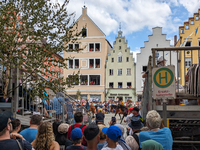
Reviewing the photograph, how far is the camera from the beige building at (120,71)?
46.3 meters

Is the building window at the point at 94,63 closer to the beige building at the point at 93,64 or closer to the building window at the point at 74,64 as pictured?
the beige building at the point at 93,64

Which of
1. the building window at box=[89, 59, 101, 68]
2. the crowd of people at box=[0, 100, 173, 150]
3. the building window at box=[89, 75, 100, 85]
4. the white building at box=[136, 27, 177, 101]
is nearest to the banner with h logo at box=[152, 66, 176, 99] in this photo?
the crowd of people at box=[0, 100, 173, 150]

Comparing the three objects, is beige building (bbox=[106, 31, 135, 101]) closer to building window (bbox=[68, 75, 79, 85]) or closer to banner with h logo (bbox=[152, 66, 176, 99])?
building window (bbox=[68, 75, 79, 85])

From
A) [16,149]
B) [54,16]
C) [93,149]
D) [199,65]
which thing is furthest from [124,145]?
[54,16]

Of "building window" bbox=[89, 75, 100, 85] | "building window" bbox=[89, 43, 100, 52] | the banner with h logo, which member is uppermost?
"building window" bbox=[89, 43, 100, 52]

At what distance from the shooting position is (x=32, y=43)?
7.64 metres

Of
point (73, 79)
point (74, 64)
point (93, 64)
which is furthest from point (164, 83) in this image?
point (74, 64)

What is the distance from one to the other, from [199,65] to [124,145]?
2702 mm

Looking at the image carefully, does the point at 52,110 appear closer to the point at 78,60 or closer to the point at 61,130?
the point at 61,130

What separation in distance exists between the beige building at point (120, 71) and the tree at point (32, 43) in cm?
3858

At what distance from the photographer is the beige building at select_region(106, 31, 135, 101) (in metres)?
46.3

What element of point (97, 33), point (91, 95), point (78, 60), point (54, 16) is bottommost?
point (91, 95)

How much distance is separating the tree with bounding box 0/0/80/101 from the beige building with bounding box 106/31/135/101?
38.6m

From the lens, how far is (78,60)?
1876 inches
